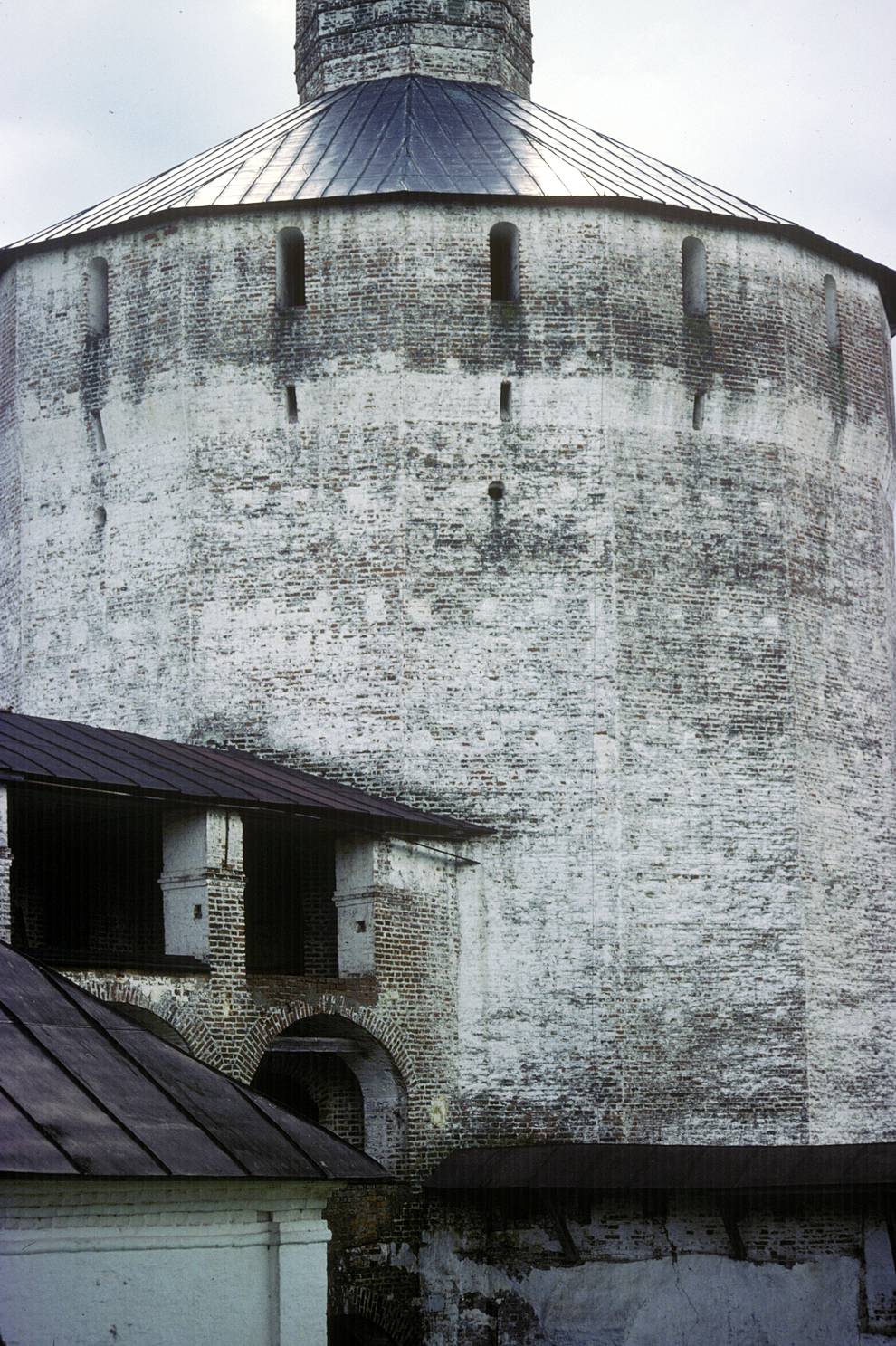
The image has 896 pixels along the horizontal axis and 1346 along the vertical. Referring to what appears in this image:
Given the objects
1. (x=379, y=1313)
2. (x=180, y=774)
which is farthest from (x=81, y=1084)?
(x=379, y=1313)

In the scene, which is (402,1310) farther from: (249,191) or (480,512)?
(249,191)

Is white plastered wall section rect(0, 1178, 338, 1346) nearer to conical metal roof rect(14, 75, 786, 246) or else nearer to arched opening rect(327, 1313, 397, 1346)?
arched opening rect(327, 1313, 397, 1346)

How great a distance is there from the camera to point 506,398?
22453 millimetres

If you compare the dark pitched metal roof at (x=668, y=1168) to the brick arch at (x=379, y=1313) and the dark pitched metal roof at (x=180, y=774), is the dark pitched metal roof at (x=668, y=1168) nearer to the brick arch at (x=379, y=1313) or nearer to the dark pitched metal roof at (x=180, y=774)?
the brick arch at (x=379, y=1313)

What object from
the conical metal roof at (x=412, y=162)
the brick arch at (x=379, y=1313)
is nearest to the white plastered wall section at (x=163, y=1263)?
the brick arch at (x=379, y=1313)

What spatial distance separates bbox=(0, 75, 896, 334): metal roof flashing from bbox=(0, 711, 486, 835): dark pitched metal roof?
5.58 meters

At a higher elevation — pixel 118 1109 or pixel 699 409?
pixel 699 409

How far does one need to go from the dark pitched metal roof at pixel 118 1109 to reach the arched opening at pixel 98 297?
9841 millimetres

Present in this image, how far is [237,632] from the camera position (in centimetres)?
2211

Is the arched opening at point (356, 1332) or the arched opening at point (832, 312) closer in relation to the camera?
the arched opening at point (356, 1332)

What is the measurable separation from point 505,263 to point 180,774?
6.65 metres

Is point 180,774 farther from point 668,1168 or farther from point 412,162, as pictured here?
point 412,162

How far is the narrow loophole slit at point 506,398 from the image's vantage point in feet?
73.5

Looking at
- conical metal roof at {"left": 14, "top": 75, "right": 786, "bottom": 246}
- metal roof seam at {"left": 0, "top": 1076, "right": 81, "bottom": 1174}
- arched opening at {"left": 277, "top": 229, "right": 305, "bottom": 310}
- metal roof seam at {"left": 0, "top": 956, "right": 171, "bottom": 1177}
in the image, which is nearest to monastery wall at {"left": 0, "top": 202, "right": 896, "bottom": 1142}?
arched opening at {"left": 277, "top": 229, "right": 305, "bottom": 310}
